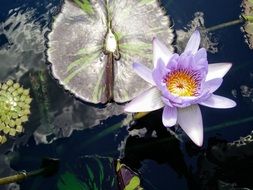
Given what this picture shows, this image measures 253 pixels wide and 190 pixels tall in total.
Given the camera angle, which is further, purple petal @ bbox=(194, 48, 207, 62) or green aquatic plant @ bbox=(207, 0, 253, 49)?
green aquatic plant @ bbox=(207, 0, 253, 49)

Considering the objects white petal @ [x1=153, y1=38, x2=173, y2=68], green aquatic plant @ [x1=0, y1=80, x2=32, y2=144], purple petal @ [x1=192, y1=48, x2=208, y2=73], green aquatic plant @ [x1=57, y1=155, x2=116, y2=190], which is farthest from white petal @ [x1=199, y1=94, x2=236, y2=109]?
green aquatic plant @ [x1=0, y1=80, x2=32, y2=144]

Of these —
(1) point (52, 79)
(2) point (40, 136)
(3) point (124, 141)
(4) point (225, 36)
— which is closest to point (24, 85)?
(1) point (52, 79)

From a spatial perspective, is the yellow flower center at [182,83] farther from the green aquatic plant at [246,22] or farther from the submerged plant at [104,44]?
the green aquatic plant at [246,22]

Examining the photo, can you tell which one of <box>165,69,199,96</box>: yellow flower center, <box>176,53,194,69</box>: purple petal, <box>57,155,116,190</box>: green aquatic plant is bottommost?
<box>57,155,116,190</box>: green aquatic plant

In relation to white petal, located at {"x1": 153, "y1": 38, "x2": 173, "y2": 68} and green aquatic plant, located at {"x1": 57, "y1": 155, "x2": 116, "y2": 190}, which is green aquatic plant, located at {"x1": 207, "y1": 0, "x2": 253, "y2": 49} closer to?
white petal, located at {"x1": 153, "y1": 38, "x2": 173, "y2": 68}

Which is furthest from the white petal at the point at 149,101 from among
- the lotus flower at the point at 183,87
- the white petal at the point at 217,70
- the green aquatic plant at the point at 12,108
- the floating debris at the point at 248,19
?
the floating debris at the point at 248,19

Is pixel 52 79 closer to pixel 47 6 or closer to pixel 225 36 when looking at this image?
pixel 47 6

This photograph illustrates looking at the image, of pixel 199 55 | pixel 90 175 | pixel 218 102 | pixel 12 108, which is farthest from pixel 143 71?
pixel 12 108
